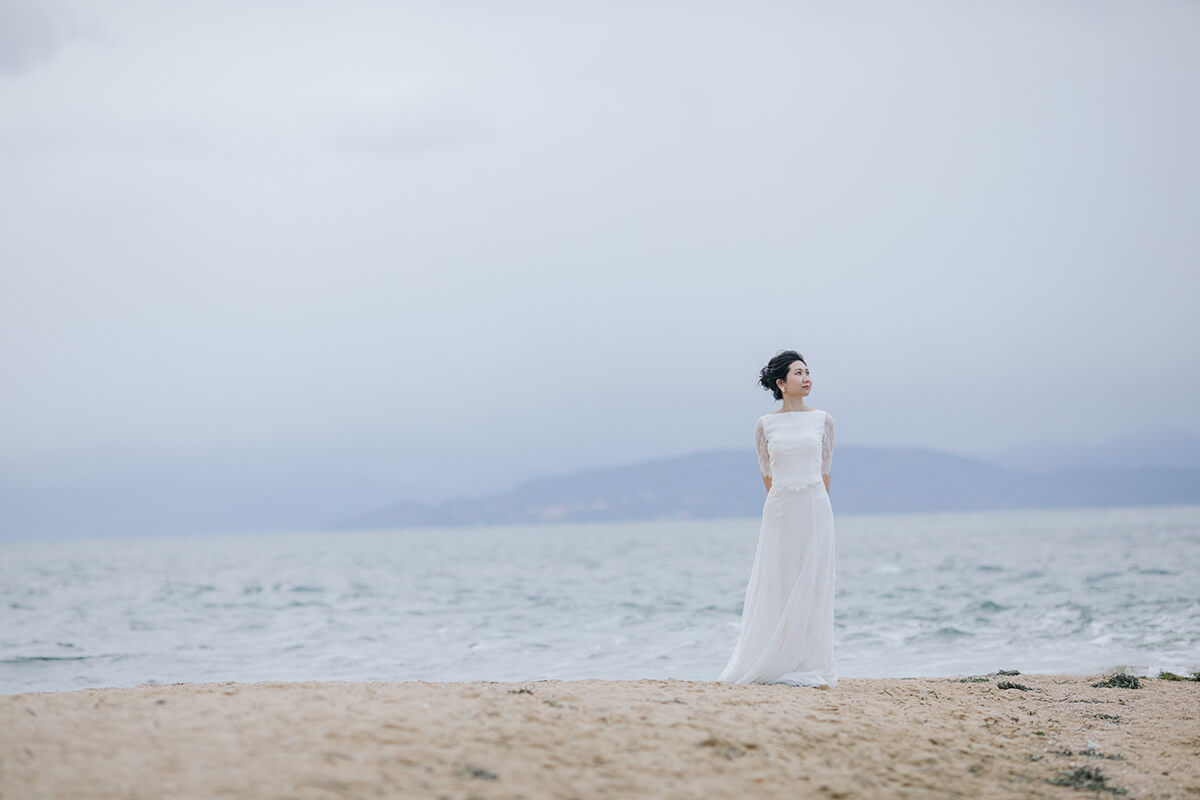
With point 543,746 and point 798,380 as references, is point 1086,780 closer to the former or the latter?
point 543,746

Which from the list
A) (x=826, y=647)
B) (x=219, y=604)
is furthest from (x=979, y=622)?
(x=219, y=604)

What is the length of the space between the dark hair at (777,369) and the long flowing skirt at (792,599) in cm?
97

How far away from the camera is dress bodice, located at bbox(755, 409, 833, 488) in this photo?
837 centimetres

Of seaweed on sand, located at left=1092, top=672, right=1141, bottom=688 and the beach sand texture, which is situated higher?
the beach sand texture

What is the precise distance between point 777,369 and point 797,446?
2.49 ft

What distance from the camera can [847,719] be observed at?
20.9 feet

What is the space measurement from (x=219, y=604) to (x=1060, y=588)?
24.1 m

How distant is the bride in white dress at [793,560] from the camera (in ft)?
26.8

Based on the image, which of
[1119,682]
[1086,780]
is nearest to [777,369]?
[1086,780]

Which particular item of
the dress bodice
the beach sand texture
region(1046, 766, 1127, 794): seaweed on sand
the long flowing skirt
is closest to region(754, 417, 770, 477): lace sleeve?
the dress bodice

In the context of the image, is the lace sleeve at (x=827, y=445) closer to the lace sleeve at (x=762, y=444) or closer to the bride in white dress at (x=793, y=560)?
the bride in white dress at (x=793, y=560)

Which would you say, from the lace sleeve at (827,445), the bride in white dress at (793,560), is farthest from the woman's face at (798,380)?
the lace sleeve at (827,445)

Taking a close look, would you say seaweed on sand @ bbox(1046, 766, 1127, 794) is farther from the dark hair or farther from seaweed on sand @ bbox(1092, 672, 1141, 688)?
seaweed on sand @ bbox(1092, 672, 1141, 688)

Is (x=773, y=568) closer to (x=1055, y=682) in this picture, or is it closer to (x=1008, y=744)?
(x=1008, y=744)
